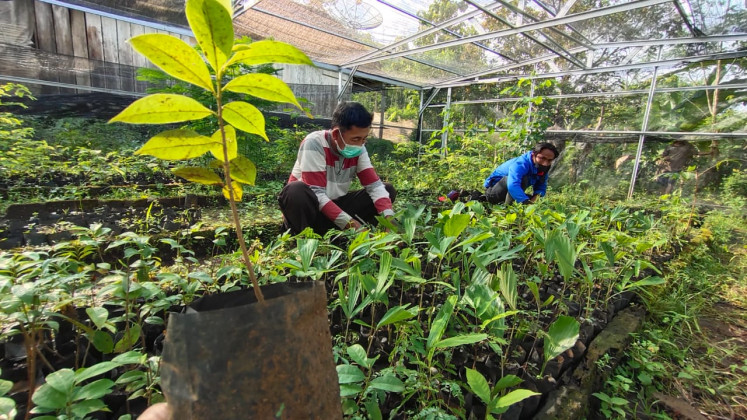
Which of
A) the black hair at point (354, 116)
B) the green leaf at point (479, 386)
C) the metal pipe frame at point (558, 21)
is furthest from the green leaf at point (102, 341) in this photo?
the metal pipe frame at point (558, 21)

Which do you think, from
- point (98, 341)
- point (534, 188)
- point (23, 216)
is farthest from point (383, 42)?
point (98, 341)

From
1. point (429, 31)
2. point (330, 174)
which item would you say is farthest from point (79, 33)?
point (330, 174)

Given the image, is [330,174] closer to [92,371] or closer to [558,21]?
[92,371]

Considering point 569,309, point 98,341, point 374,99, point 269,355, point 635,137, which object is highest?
point 374,99

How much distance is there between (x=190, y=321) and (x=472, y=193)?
450 cm

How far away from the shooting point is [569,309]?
4.35ft

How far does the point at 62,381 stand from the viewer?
18.1 inches

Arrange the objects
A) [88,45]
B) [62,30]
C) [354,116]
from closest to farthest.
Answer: [354,116] → [62,30] → [88,45]

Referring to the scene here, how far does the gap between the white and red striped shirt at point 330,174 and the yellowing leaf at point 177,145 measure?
1.53 metres

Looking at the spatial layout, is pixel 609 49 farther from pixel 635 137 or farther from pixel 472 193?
pixel 472 193

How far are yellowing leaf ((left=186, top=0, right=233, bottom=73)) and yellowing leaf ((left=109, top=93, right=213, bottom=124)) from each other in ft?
0.19

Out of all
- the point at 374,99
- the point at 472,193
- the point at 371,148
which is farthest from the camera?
the point at 374,99

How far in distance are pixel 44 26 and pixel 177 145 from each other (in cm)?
696

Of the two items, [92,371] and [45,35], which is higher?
[45,35]
